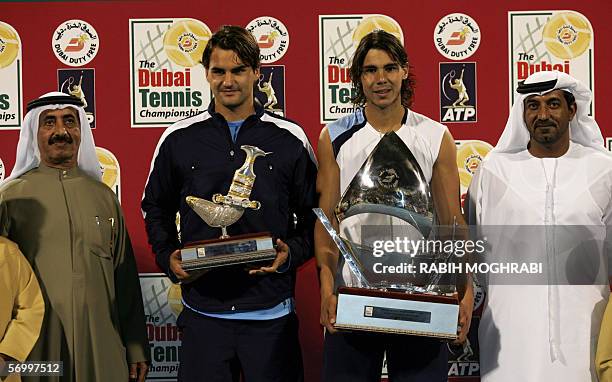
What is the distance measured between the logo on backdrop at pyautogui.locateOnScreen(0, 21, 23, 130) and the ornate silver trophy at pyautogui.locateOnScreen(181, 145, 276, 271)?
4.16ft

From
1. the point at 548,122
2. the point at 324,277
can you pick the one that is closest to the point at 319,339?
the point at 324,277

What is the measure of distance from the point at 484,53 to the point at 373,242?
4.11ft

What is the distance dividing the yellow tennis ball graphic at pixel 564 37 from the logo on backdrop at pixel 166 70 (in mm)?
1494

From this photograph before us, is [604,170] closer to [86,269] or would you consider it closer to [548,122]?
[548,122]

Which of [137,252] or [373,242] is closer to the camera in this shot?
[373,242]

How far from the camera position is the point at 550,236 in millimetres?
2855

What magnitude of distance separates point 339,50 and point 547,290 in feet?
4.55

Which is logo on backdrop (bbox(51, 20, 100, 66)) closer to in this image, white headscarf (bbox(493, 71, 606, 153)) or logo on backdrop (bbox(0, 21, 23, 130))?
logo on backdrop (bbox(0, 21, 23, 130))

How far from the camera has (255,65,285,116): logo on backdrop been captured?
355cm

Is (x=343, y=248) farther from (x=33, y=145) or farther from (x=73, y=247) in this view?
(x=33, y=145)

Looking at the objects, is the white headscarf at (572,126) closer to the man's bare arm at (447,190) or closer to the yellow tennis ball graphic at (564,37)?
the man's bare arm at (447,190)

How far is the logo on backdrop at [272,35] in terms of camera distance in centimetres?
355

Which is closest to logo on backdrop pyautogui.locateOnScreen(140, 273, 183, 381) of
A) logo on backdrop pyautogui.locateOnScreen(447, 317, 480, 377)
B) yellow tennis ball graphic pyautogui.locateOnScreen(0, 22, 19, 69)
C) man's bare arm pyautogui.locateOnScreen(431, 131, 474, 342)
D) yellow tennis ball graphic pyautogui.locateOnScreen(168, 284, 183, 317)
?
yellow tennis ball graphic pyautogui.locateOnScreen(168, 284, 183, 317)

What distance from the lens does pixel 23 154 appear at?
2.98 meters
